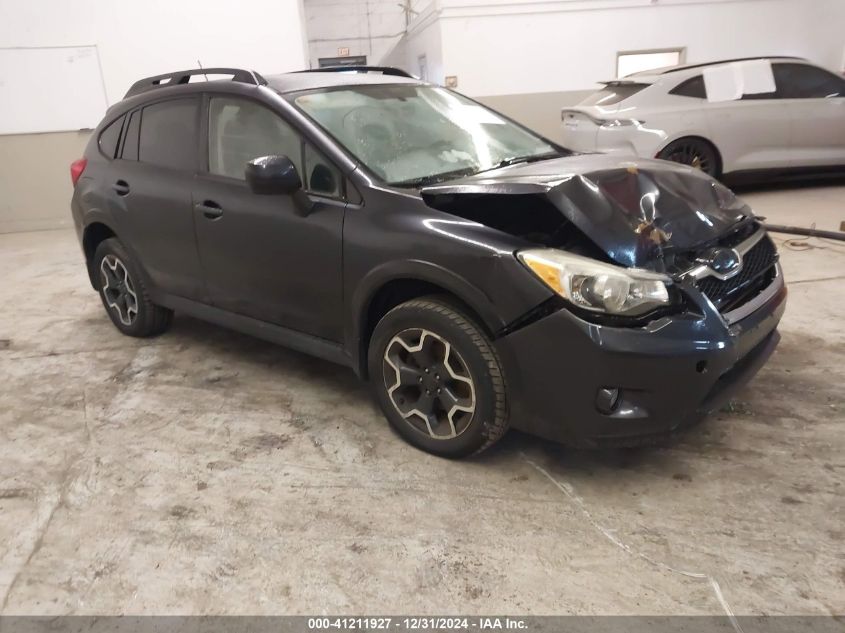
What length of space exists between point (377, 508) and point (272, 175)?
1308mm

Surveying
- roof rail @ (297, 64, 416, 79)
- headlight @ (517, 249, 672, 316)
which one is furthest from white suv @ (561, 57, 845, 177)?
headlight @ (517, 249, 672, 316)

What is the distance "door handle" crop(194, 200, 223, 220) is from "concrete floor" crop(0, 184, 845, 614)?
0.87m

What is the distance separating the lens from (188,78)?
11.5 ft

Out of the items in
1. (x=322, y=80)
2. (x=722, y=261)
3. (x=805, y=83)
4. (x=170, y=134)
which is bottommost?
(x=722, y=261)

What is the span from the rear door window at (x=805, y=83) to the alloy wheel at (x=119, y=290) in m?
6.93

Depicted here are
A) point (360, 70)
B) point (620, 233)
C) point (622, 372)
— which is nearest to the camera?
point (622, 372)

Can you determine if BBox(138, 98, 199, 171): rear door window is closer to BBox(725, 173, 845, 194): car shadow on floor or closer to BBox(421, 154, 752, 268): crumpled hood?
BBox(421, 154, 752, 268): crumpled hood

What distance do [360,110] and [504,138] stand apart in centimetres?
73

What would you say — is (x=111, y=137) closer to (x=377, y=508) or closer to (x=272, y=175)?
(x=272, y=175)

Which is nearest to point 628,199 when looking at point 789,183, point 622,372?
point 622,372

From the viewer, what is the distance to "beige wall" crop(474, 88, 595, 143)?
917cm

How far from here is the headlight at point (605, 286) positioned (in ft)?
6.44

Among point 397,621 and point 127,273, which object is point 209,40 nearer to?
point 127,273

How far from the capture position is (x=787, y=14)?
9000mm
